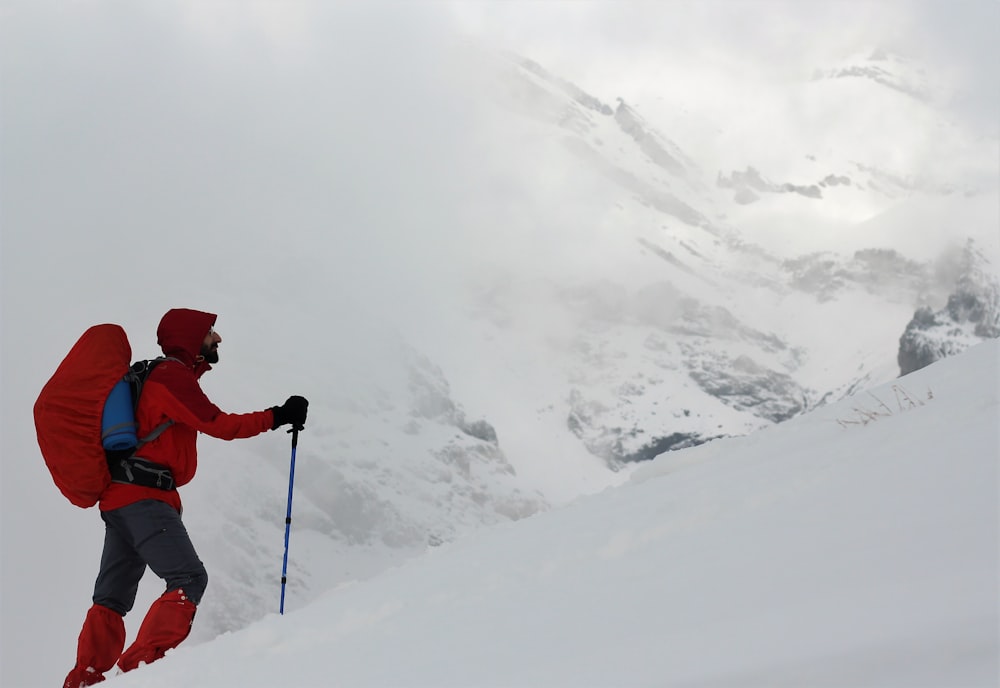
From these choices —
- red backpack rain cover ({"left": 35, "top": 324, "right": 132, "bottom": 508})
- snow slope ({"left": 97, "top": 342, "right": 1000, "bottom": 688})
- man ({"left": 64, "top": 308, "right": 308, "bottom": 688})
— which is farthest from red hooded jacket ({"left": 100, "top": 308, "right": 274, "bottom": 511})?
snow slope ({"left": 97, "top": 342, "right": 1000, "bottom": 688})

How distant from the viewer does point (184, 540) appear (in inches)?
182

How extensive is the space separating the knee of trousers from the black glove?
34.6 inches

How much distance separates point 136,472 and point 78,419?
0.40 meters

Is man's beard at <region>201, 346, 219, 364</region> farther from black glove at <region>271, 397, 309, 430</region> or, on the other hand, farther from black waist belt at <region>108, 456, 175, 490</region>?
black waist belt at <region>108, 456, 175, 490</region>

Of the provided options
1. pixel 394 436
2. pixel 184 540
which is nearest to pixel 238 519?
pixel 394 436

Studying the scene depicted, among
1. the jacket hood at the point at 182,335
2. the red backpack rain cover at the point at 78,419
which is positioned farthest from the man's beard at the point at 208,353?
the red backpack rain cover at the point at 78,419

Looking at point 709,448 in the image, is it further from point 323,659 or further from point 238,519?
point 238,519

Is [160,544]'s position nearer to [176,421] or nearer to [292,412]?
[176,421]

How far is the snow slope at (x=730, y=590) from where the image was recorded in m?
1.76

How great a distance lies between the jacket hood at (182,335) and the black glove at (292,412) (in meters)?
0.56

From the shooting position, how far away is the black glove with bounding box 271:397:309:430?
4.93m

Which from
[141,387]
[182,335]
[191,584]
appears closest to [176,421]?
[141,387]

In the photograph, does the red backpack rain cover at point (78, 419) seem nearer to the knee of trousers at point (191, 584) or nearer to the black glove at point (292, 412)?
the knee of trousers at point (191, 584)

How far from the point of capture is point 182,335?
195 inches
